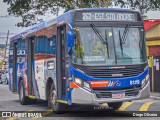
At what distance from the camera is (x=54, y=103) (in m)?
12.8

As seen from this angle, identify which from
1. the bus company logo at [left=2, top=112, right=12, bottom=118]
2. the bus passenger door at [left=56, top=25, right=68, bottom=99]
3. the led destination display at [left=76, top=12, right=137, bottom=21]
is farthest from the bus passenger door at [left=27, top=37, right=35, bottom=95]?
the led destination display at [left=76, top=12, right=137, bottom=21]

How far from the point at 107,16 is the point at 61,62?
1930 mm

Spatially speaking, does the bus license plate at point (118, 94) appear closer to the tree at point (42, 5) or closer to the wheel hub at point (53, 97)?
the wheel hub at point (53, 97)

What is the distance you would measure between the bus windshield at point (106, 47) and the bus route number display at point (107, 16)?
11.4 inches

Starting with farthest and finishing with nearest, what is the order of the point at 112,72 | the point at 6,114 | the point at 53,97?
the point at 6,114
the point at 53,97
the point at 112,72

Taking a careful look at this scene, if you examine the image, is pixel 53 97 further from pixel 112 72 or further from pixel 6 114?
pixel 112 72

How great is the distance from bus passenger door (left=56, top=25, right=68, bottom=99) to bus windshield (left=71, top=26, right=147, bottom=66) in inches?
34.7

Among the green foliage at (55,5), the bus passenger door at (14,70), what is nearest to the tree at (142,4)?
the green foliage at (55,5)

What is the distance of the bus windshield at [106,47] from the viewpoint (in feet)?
36.5

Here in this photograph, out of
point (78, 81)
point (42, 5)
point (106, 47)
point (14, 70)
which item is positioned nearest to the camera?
point (78, 81)

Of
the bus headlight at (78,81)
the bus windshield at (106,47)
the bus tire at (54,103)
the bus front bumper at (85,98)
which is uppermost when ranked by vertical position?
the bus windshield at (106,47)

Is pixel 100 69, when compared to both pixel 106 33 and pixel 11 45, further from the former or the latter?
pixel 11 45

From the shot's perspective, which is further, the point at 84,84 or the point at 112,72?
the point at 112,72

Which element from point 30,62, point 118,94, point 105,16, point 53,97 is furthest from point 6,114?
point 105,16
